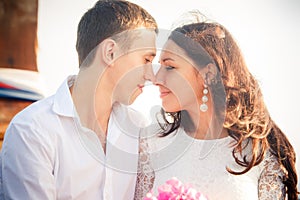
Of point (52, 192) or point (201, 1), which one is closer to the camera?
point (52, 192)

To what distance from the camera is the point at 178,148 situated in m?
1.25

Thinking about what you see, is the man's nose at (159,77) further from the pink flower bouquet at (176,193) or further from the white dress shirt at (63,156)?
the pink flower bouquet at (176,193)

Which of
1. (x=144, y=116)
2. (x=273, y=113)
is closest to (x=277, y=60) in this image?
(x=273, y=113)

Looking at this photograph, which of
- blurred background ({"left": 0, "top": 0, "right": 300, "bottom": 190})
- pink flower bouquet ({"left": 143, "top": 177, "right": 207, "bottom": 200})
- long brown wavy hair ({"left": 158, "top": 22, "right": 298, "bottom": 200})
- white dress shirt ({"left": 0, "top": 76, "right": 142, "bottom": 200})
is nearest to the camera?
pink flower bouquet ({"left": 143, "top": 177, "right": 207, "bottom": 200})

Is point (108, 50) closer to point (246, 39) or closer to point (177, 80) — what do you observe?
point (177, 80)

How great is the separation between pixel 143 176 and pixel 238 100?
415 mm

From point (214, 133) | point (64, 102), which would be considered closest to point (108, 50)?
point (64, 102)

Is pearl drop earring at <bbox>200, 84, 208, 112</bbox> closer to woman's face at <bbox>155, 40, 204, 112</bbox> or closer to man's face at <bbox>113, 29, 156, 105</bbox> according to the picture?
woman's face at <bbox>155, 40, 204, 112</bbox>

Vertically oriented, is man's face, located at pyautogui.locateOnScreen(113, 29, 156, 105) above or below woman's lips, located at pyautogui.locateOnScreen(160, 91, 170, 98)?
above

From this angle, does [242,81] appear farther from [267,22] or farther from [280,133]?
[267,22]

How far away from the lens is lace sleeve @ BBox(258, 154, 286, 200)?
3.78ft

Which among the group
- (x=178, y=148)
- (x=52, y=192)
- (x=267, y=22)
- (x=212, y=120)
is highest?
(x=267, y=22)

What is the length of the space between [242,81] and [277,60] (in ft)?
1.57

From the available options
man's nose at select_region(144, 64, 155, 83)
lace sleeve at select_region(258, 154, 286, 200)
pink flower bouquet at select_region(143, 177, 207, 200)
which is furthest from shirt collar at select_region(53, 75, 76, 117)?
lace sleeve at select_region(258, 154, 286, 200)
